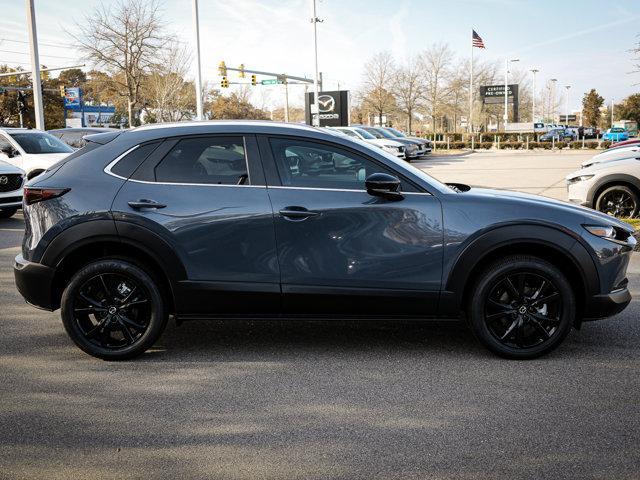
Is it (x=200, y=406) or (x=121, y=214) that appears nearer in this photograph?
(x=200, y=406)

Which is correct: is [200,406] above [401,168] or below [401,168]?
below

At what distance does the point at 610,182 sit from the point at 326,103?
108ft

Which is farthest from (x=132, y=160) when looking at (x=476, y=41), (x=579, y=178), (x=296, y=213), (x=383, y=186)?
(x=476, y=41)

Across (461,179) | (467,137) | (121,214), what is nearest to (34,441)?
(121,214)

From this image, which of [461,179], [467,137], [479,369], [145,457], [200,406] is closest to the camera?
[145,457]

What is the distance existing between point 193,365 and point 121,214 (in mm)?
1219

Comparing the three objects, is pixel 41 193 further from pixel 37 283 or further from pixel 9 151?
pixel 9 151

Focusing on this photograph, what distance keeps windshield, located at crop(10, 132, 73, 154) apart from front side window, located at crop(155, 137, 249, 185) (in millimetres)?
12376

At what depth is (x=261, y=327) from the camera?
577 cm

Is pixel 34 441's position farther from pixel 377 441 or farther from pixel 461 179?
pixel 461 179

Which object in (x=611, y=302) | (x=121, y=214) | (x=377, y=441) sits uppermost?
(x=121, y=214)

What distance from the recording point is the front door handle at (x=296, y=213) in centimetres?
464

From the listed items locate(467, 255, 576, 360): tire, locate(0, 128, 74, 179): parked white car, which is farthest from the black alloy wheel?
locate(0, 128, 74, 179): parked white car

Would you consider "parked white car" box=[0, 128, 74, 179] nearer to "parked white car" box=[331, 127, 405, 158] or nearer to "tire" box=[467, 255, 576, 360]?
"tire" box=[467, 255, 576, 360]
